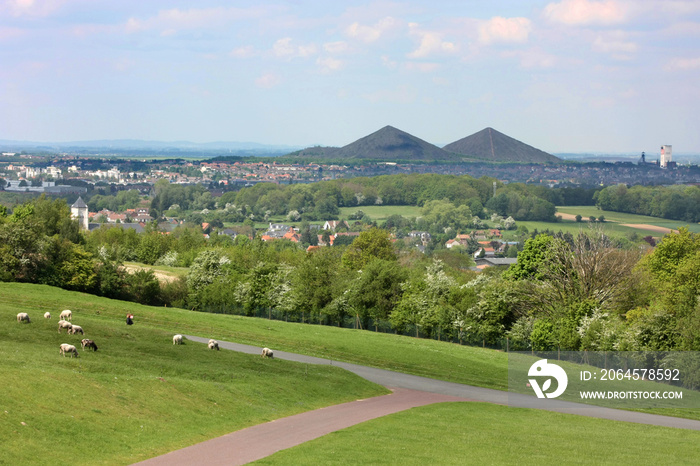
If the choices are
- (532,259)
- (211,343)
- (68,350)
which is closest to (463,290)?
(532,259)

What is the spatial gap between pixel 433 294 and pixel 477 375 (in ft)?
73.5

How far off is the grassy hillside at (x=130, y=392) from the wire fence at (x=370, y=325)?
25.3 meters

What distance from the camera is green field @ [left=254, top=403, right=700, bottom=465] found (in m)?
23.5

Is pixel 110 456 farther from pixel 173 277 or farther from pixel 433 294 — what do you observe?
pixel 173 277

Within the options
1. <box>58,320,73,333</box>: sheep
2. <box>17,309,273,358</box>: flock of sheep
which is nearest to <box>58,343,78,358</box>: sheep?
<box>17,309,273,358</box>: flock of sheep

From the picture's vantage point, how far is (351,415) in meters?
32.0

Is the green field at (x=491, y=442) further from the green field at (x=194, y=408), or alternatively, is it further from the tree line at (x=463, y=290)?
the tree line at (x=463, y=290)

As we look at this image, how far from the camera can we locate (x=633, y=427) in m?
32.0

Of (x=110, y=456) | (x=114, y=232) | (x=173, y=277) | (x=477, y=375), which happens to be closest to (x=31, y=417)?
(x=110, y=456)

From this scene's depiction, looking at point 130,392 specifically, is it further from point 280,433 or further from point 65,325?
point 65,325

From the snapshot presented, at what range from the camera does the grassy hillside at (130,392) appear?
2195 centimetres

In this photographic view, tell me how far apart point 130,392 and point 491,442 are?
46.1 ft

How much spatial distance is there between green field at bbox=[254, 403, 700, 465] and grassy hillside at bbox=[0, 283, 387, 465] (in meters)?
4.44

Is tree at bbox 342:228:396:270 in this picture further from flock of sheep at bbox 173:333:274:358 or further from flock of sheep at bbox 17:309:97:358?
flock of sheep at bbox 17:309:97:358
